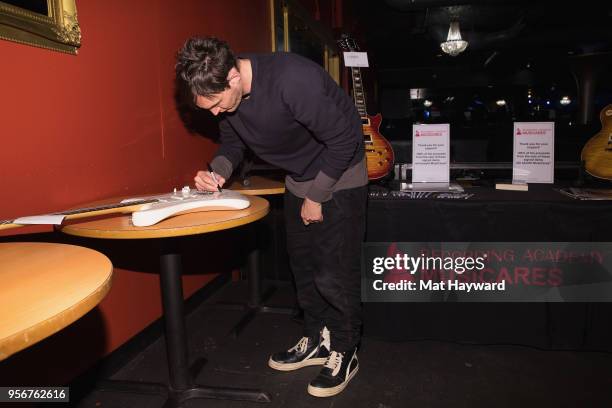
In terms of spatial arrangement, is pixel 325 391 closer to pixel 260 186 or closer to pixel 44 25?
pixel 260 186

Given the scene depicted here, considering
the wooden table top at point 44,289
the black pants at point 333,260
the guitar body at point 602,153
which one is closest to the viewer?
the wooden table top at point 44,289

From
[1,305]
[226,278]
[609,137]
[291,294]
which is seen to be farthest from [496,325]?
[1,305]

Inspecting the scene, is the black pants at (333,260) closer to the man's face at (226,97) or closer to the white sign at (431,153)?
the man's face at (226,97)

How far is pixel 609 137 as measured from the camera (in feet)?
7.23

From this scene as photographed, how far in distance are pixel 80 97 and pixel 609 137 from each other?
2.51 m

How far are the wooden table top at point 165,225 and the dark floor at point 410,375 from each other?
85 cm

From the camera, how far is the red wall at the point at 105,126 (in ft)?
4.85

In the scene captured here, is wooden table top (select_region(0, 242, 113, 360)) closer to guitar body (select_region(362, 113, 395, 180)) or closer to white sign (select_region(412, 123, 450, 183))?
guitar body (select_region(362, 113, 395, 180))

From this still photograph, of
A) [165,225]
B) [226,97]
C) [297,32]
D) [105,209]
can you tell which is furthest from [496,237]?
[297,32]

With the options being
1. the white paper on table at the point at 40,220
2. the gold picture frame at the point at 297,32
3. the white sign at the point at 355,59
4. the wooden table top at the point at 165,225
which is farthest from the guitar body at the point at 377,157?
the gold picture frame at the point at 297,32

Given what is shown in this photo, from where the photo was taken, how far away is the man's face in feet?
4.62

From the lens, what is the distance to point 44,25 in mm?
1534

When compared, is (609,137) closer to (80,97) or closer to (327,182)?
(327,182)

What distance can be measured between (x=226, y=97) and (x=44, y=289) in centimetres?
86
